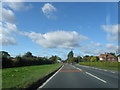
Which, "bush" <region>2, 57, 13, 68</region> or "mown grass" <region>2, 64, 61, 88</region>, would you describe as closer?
"mown grass" <region>2, 64, 61, 88</region>

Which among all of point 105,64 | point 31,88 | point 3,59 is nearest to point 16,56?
point 3,59

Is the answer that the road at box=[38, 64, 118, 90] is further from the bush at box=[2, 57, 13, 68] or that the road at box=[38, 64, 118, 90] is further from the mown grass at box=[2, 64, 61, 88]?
the bush at box=[2, 57, 13, 68]

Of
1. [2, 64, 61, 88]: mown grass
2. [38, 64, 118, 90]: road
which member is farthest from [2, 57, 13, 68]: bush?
[38, 64, 118, 90]: road

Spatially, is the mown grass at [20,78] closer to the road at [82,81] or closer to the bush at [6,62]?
the road at [82,81]

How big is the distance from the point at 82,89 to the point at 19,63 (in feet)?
175

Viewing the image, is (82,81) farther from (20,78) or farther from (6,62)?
(6,62)

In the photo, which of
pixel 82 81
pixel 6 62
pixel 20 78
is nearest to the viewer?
pixel 82 81

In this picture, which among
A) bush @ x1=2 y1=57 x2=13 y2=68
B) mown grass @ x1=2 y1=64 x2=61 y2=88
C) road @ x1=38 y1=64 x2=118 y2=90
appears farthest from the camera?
bush @ x1=2 y1=57 x2=13 y2=68

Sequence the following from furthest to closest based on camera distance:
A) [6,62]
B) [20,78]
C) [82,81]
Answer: [6,62] → [20,78] → [82,81]

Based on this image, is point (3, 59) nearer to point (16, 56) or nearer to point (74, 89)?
point (16, 56)

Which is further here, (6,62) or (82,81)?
(6,62)

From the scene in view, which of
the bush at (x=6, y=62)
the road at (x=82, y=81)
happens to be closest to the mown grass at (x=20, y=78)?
the road at (x=82, y=81)

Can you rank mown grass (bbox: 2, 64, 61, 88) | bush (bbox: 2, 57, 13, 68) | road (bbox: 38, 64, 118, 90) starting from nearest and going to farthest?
mown grass (bbox: 2, 64, 61, 88), road (bbox: 38, 64, 118, 90), bush (bbox: 2, 57, 13, 68)

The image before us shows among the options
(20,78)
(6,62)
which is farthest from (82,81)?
(6,62)
